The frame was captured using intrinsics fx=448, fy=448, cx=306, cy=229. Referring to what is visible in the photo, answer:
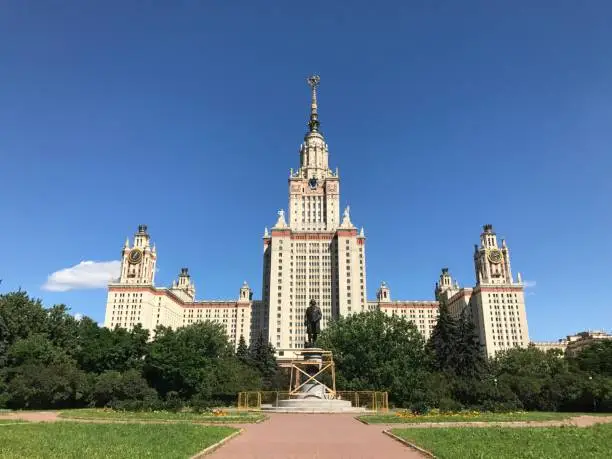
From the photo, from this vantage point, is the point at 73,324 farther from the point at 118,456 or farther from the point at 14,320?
the point at 118,456

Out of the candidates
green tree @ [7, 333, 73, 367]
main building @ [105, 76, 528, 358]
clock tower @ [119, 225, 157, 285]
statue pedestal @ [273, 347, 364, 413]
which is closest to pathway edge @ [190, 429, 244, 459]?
statue pedestal @ [273, 347, 364, 413]

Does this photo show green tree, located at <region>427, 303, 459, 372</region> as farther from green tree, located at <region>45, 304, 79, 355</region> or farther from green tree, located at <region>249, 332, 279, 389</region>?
green tree, located at <region>45, 304, 79, 355</region>

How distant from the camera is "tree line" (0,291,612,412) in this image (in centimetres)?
4200

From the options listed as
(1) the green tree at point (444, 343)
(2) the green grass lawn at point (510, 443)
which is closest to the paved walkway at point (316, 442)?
(2) the green grass lawn at point (510, 443)

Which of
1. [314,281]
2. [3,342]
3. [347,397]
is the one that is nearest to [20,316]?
[3,342]

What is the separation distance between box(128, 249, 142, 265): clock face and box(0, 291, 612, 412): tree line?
91.7 metres

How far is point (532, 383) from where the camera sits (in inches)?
1815

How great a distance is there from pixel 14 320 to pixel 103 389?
14.4 meters

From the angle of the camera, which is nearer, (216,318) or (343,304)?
(343,304)

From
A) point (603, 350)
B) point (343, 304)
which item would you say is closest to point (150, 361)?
point (603, 350)

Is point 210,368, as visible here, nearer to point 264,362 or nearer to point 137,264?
point 264,362

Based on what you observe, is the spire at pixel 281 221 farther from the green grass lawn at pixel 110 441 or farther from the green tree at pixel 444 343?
the green grass lawn at pixel 110 441

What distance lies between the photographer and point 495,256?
150 meters

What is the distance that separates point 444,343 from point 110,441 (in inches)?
1939
